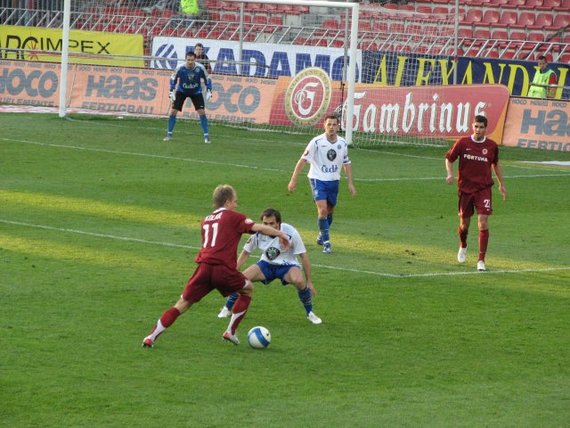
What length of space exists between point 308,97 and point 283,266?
833 inches

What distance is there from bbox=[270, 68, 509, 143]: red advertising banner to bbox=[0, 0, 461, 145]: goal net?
25 millimetres

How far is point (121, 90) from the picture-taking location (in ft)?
121

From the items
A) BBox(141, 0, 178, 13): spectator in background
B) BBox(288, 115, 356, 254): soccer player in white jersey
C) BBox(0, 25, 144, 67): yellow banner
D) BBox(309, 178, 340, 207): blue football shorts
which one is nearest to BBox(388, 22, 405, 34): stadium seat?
BBox(141, 0, 178, 13): spectator in background

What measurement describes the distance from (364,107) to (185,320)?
→ 20282mm

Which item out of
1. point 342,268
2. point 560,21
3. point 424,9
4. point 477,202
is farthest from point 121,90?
point 342,268

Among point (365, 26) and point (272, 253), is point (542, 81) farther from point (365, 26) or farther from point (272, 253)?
point (272, 253)

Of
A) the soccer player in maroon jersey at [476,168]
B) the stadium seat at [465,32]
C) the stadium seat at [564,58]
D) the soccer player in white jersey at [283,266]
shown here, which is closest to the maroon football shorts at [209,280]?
the soccer player in white jersey at [283,266]

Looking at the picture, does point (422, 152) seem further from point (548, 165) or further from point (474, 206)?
point (474, 206)

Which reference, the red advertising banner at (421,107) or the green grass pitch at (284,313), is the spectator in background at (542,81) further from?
the green grass pitch at (284,313)

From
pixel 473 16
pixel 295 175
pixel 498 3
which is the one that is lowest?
pixel 295 175

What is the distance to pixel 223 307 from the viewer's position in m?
13.3

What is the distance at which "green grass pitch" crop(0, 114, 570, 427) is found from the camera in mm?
9797

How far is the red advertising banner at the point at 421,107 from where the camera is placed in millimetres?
32500

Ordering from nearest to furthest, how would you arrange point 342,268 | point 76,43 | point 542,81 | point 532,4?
1. point 342,268
2. point 542,81
3. point 532,4
4. point 76,43
